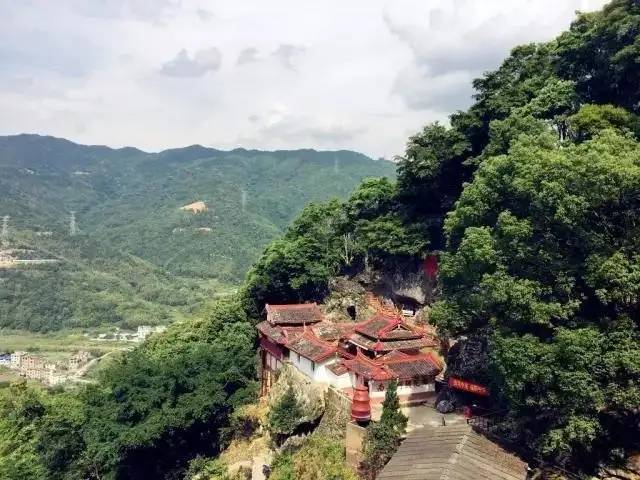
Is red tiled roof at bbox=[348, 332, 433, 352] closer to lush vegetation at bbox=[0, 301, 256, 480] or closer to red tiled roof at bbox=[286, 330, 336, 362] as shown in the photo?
red tiled roof at bbox=[286, 330, 336, 362]

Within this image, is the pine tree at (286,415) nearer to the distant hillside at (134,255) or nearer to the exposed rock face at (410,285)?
the exposed rock face at (410,285)

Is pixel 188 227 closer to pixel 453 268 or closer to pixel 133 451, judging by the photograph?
pixel 133 451

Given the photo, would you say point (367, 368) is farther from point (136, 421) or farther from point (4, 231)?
point (4, 231)

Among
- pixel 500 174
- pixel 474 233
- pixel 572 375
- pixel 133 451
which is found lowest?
pixel 133 451

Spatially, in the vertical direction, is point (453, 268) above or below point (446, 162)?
below

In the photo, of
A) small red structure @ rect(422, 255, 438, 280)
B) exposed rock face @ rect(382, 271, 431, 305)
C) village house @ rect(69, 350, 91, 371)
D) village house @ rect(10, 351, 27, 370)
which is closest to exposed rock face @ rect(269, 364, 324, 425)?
exposed rock face @ rect(382, 271, 431, 305)

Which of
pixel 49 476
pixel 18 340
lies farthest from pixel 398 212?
pixel 18 340
